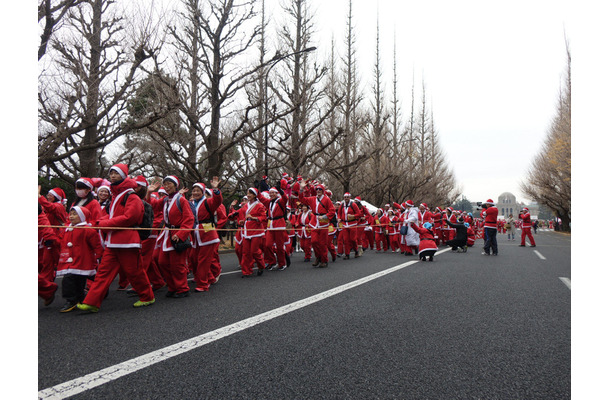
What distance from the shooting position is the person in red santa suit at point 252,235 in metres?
8.58

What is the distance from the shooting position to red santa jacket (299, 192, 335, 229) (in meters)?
10.7

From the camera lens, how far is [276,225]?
9.73m

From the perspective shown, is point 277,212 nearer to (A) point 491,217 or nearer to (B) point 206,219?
(B) point 206,219

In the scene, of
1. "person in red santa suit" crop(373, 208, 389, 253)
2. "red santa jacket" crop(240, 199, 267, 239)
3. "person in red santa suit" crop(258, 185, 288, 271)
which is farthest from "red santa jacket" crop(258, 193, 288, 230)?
"person in red santa suit" crop(373, 208, 389, 253)

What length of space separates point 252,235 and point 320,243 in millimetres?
2336

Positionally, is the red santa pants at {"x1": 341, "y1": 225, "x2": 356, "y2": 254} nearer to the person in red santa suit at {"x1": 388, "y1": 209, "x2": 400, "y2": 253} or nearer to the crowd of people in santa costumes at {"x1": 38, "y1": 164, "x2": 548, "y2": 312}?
the crowd of people in santa costumes at {"x1": 38, "y1": 164, "x2": 548, "y2": 312}

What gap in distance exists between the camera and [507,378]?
293 centimetres

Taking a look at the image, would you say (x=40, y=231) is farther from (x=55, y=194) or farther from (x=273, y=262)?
(x=273, y=262)

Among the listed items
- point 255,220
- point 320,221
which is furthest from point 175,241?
point 320,221

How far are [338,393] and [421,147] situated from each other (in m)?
47.8

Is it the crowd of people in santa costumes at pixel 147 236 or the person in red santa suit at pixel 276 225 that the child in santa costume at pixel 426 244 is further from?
the person in red santa suit at pixel 276 225

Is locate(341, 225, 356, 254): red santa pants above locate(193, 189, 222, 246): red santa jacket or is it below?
below

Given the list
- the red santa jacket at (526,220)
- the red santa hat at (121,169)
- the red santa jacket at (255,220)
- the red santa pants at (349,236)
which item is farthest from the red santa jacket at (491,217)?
the red santa hat at (121,169)

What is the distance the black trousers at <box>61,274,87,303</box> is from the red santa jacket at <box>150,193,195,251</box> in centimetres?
128
